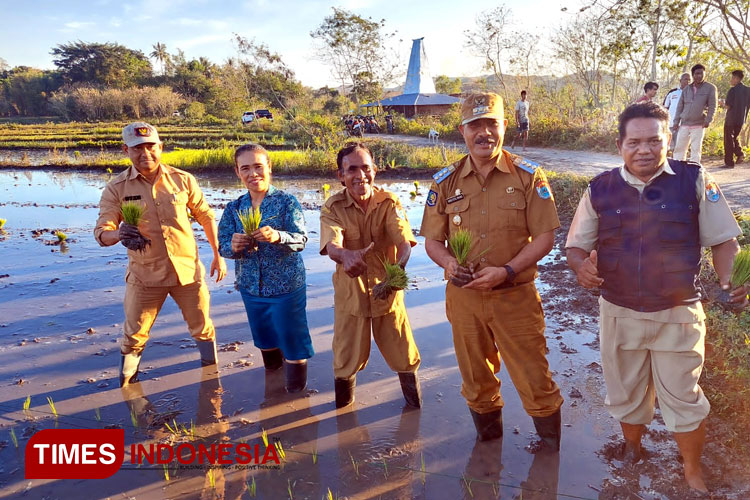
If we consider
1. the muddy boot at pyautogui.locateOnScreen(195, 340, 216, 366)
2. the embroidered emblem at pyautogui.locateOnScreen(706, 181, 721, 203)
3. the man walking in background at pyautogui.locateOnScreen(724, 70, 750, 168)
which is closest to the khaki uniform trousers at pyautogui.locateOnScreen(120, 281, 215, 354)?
the muddy boot at pyautogui.locateOnScreen(195, 340, 216, 366)

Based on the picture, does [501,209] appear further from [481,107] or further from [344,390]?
[344,390]

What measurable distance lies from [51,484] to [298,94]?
36.3 metres

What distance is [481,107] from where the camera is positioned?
2402mm

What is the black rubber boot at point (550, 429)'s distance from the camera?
2736mm

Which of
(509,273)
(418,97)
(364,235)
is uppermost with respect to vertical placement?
(418,97)

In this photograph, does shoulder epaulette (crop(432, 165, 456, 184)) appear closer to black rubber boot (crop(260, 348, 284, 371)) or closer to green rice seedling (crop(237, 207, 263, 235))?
green rice seedling (crop(237, 207, 263, 235))

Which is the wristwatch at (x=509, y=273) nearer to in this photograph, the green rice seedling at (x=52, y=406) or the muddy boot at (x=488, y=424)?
the muddy boot at (x=488, y=424)

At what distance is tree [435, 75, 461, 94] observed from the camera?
47.1 meters

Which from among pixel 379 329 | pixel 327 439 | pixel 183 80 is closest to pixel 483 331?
pixel 379 329

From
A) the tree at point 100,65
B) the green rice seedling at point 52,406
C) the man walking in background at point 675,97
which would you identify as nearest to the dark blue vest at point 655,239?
the green rice seedling at point 52,406

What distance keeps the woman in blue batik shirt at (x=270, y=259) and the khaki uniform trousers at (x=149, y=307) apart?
46cm

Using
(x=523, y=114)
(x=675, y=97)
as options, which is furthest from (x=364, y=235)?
(x=523, y=114)

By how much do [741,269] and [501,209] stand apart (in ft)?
3.62

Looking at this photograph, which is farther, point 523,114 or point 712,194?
point 523,114
